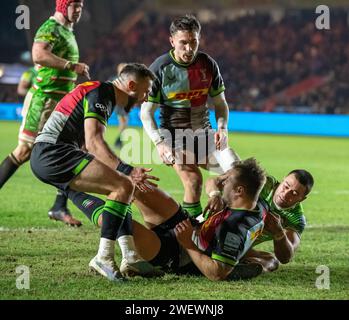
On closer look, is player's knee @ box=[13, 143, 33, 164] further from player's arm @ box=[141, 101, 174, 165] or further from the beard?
the beard

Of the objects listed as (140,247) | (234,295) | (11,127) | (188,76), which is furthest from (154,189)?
(11,127)

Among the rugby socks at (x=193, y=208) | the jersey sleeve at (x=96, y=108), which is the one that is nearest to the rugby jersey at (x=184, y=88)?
the rugby socks at (x=193, y=208)

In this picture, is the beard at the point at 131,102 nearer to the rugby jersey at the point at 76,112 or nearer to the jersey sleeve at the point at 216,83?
the rugby jersey at the point at 76,112

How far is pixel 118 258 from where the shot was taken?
628 cm

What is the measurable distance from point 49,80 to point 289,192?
10.9 feet

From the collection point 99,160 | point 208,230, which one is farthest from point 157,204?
point 99,160

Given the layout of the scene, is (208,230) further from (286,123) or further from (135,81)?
(286,123)

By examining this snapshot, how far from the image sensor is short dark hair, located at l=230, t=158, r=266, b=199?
17.2ft

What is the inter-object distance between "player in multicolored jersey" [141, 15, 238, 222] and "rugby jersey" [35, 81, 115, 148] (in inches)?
44.6

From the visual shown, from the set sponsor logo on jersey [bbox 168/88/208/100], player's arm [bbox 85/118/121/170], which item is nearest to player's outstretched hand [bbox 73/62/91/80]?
sponsor logo on jersey [bbox 168/88/208/100]

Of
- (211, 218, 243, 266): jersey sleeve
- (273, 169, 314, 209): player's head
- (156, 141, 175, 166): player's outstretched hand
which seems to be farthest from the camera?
(156, 141, 175, 166): player's outstretched hand

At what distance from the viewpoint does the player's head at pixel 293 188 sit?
5.93 m
